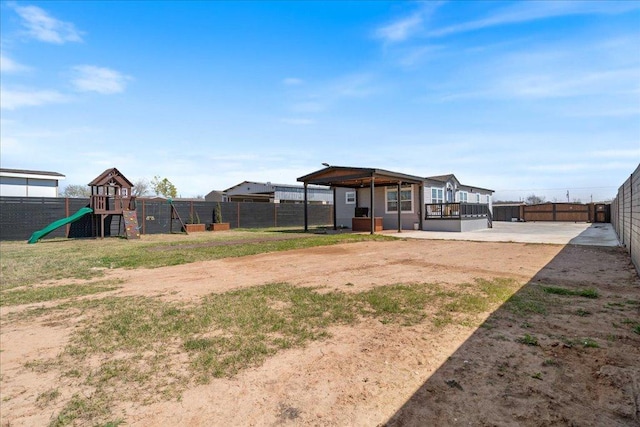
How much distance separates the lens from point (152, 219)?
18375 millimetres

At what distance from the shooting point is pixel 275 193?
3544cm

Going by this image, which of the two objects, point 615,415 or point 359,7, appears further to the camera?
point 359,7

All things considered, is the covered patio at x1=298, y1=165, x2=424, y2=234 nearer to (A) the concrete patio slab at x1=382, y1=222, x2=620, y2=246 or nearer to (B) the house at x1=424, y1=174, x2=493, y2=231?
(B) the house at x1=424, y1=174, x2=493, y2=231

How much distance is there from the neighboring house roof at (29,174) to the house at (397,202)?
1966 centimetres

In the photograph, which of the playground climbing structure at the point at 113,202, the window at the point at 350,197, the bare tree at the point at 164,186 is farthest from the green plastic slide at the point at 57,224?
the bare tree at the point at 164,186

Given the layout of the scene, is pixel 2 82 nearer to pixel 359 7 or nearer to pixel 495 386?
pixel 359 7

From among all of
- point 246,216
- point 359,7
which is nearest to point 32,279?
point 359,7

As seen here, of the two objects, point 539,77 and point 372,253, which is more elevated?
point 539,77

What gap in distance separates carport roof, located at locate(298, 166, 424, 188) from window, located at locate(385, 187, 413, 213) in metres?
0.68

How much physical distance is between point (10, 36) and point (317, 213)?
66.5 ft

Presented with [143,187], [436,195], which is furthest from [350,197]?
[143,187]

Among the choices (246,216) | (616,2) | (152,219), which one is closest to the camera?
(616,2)

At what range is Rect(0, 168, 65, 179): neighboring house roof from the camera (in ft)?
73.3

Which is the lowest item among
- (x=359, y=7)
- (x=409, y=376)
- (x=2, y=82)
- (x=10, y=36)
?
(x=409, y=376)
